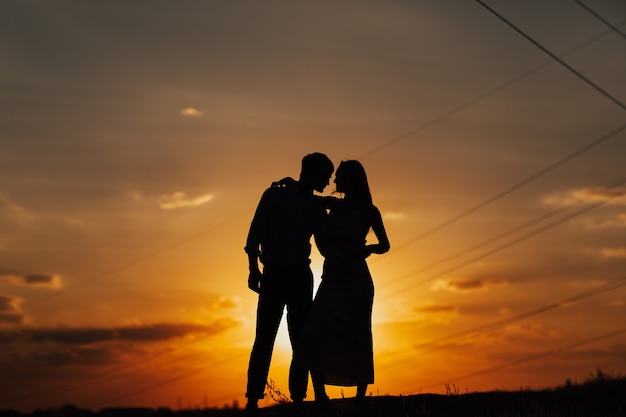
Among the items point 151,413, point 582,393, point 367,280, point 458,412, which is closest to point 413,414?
point 458,412

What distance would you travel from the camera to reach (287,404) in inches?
486

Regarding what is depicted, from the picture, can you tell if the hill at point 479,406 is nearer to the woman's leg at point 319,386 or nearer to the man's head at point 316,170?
the woman's leg at point 319,386

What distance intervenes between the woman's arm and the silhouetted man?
0.75 meters

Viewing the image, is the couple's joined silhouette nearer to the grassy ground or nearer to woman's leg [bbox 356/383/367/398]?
woman's leg [bbox 356/383/367/398]

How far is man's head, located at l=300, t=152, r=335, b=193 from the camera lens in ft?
35.9

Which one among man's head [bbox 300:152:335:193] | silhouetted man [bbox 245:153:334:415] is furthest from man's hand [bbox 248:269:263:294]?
man's head [bbox 300:152:335:193]

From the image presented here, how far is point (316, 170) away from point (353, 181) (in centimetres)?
58

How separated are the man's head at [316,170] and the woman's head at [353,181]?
30cm

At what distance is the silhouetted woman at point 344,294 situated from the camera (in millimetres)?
11305

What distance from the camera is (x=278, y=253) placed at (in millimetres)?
10922

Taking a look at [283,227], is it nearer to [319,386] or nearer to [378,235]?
[378,235]

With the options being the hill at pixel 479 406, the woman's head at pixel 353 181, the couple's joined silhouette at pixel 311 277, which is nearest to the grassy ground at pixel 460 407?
the hill at pixel 479 406

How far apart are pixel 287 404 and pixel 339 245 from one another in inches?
93.9

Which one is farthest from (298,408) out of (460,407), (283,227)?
(460,407)
